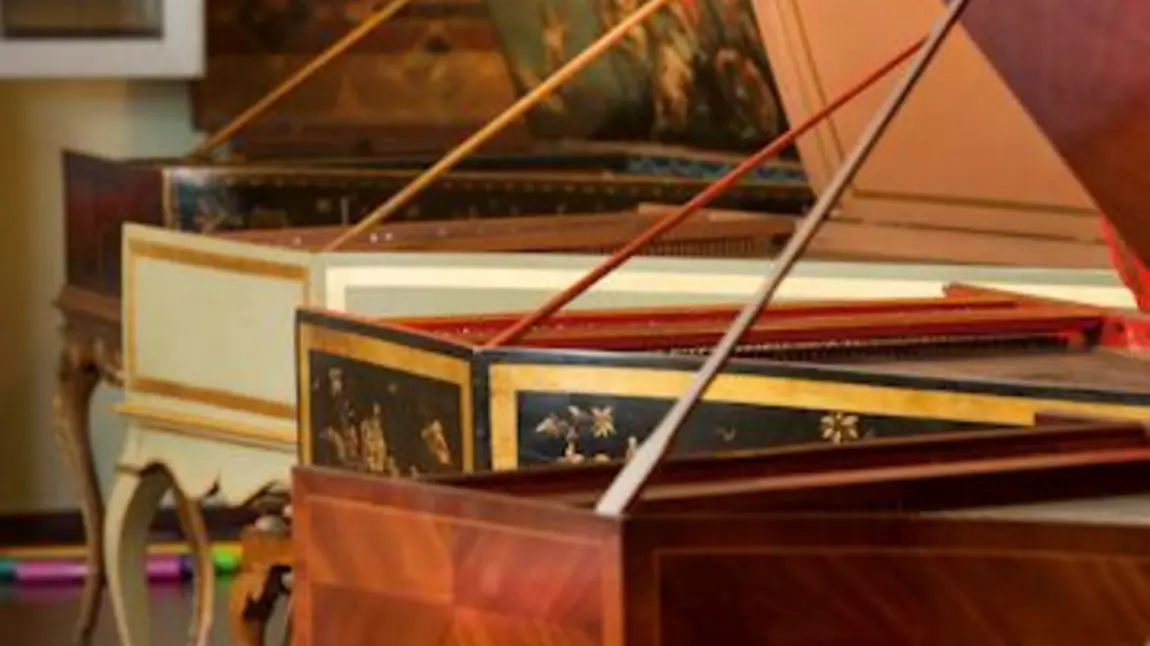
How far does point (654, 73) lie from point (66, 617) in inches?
74.1

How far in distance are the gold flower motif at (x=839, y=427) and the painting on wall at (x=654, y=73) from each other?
2937 millimetres

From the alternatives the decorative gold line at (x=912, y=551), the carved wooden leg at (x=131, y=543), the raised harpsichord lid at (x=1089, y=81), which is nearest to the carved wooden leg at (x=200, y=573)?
the carved wooden leg at (x=131, y=543)

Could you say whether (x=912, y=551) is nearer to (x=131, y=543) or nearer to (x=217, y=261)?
(x=217, y=261)

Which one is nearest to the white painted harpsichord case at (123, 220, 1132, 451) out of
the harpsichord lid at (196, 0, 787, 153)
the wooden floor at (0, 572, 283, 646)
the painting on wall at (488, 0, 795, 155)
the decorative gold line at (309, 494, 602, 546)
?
the wooden floor at (0, 572, 283, 646)

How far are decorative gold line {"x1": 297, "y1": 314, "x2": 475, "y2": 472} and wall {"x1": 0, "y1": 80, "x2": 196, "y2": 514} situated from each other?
4.13m

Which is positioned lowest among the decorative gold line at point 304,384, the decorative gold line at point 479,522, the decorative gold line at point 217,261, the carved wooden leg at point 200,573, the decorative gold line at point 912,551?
the carved wooden leg at point 200,573

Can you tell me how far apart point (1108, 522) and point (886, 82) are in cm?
330

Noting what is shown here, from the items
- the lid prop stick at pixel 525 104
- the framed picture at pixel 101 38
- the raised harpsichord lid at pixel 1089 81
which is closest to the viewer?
the raised harpsichord lid at pixel 1089 81

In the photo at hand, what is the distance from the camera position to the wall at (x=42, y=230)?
27.7ft

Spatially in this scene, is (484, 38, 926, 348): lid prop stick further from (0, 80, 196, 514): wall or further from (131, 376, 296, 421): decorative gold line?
(0, 80, 196, 514): wall

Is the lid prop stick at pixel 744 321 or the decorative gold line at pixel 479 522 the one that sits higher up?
the lid prop stick at pixel 744 321

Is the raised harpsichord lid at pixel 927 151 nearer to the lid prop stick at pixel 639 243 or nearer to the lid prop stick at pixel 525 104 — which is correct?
the lid prop stick at pixel 525 104

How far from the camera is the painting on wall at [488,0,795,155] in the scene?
22.5 ft

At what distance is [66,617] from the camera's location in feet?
24.3
